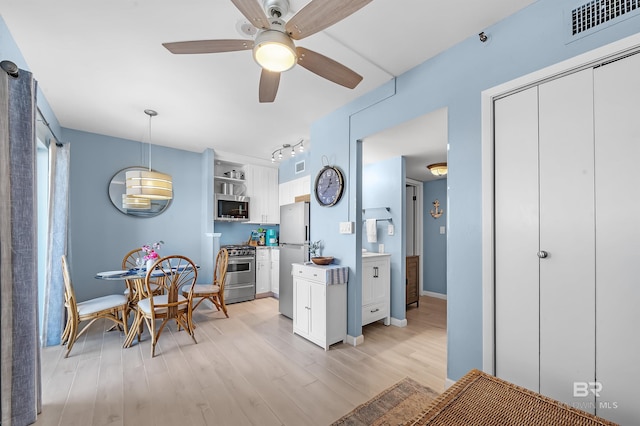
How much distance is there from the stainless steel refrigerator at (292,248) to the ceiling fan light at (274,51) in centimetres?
234

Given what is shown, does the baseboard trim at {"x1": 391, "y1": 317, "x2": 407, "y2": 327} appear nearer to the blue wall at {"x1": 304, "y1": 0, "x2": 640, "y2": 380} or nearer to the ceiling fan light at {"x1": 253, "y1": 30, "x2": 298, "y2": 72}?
the blue wall at {"x1": 304, "y1": 0, "x2": 640, "y2": 380}

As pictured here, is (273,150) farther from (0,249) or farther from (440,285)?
(440,285)

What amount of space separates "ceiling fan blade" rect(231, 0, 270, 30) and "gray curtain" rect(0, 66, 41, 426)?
4.72ft

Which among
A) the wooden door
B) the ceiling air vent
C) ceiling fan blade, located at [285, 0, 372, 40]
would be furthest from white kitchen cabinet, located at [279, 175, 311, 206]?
the ceiling air vent

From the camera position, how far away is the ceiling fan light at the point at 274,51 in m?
1.51

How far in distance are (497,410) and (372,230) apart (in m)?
3.18

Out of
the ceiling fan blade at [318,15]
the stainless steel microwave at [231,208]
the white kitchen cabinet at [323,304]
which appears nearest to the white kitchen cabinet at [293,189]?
the stainless steel microwave at [231,208]

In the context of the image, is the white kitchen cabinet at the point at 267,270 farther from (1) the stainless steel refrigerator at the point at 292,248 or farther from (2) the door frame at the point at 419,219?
(2) the door frame at the point at 419,219

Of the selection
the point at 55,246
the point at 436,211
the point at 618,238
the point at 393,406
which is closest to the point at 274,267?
the point at 55,246

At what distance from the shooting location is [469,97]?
204cm

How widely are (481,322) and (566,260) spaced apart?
0.67 m

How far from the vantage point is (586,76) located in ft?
5.02

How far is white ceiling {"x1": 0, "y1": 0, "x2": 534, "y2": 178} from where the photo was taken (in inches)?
70.2

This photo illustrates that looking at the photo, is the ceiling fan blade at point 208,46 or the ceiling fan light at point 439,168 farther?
the ceiling fan light at point 439,168
